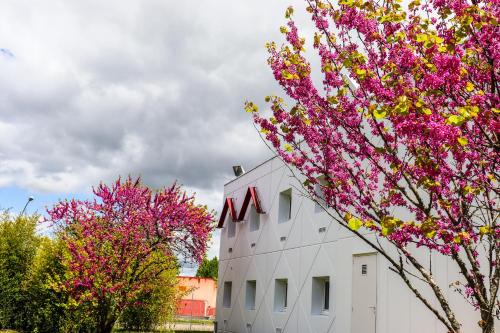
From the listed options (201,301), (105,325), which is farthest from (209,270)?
(105,325)

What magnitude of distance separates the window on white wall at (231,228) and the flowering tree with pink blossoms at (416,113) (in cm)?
1730

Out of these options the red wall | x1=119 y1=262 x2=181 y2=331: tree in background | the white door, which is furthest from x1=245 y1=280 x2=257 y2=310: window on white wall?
the red wall

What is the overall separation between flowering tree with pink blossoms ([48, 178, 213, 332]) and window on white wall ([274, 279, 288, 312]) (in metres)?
2.91

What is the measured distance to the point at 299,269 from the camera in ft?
53.0

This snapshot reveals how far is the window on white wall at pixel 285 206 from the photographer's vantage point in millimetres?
18469

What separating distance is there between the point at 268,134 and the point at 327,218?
28.0ft

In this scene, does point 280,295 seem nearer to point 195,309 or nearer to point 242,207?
point 242,207

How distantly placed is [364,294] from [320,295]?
9.64 feet

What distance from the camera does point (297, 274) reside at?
53.2ft

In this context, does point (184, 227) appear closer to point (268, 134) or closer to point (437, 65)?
point (268, 134)

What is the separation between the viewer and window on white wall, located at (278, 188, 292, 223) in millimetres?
18469

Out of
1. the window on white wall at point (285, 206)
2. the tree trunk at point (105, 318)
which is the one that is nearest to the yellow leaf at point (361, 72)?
the tree trunk at point (105, 318)

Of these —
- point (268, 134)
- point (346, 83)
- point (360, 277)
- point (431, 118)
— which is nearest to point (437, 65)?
point (431, 118)

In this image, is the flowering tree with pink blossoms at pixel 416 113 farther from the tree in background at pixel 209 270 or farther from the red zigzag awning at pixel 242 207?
the tree in background at pixel 209 270
